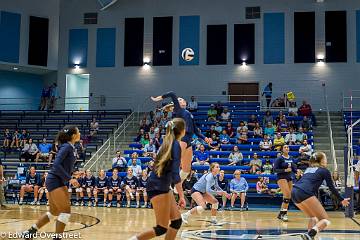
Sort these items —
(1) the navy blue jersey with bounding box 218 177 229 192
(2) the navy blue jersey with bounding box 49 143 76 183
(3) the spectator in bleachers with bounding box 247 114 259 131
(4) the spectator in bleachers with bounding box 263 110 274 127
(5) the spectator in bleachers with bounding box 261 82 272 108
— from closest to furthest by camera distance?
(2) the navy blue jersey with bounding box 49 143 76 183
(1) the navy blue jersey with bounding box 218 177 229 192
(3) the spectator in bleachers with bounding box 247 114 259 131
(4) the spectator in bleachers with bounding box 263 110 274 127
(5) the spectator in bleachers with bounding box 261 82 272 108

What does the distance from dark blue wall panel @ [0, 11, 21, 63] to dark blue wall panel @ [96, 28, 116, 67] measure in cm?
456

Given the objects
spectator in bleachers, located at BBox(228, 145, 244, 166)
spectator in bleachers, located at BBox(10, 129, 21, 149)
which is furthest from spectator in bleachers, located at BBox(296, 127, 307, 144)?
spectator in bleachers, located at BBox(10, 129, 21, 149)

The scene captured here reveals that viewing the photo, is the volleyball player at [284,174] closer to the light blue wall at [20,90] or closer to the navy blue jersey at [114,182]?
the navy blue jersey at [114,182]

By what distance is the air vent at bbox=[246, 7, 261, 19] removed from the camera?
25.9 m

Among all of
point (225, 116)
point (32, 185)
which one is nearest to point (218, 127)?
point (225, 116)

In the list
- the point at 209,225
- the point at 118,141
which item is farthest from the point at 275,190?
the point at 118,141

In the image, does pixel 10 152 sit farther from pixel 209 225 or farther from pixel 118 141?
pixel 209 225

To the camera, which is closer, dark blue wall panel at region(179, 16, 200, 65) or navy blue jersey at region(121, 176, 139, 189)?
navy blue jersey at region(121, 176, 139, 189)

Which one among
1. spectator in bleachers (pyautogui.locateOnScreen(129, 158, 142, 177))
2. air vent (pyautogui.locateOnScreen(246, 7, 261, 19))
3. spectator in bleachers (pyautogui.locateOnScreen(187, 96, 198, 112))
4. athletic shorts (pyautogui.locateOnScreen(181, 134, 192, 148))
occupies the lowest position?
spectator in bleachers (pyautogui.locateOnScreen(129, 158, 142, 177))

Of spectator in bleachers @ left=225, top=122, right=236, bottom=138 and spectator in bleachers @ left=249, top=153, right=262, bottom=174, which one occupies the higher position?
spectator in bleachers @ left=225, top=122, right=236, bottom=138

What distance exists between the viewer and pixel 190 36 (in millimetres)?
26469

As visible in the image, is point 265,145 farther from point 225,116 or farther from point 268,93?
point 268,93

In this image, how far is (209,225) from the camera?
10.8 m

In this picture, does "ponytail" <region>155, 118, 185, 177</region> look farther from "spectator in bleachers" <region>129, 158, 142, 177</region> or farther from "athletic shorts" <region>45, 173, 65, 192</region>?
"spectator in bleachers" <region>129, 158, 142, 177</region>
